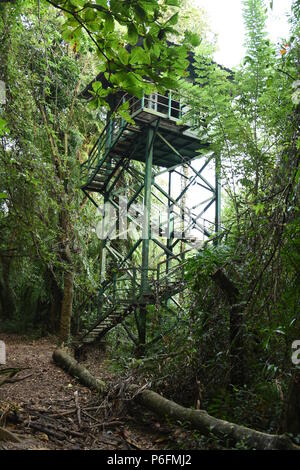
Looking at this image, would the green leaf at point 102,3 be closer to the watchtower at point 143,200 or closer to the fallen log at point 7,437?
the fallen log at point 7,437

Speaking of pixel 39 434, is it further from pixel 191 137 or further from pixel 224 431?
pixel 191 137

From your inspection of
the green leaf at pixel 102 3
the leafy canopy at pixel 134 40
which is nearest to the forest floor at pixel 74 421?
the leafy canopy at pixel 134 40

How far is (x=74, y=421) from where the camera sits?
5.66m

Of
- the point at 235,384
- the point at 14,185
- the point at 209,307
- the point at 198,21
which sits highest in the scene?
the point at 198,21

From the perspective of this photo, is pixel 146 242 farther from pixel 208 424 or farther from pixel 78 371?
pixel 208 424

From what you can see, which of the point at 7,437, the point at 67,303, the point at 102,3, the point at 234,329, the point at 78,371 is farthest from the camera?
the point at 67,303

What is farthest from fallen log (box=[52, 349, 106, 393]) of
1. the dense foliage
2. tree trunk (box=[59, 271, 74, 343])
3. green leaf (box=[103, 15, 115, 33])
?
green leaf (box=[103, 15, 115, 33])

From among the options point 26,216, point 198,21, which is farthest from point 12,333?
point 198,21

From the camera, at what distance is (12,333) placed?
14.5m

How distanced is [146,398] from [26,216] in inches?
215

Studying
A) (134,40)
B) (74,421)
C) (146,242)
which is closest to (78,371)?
(74,421)

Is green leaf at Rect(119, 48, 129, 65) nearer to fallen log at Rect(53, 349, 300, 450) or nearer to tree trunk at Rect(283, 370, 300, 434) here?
tree trunk at Rect(283, 370, 300, 434)

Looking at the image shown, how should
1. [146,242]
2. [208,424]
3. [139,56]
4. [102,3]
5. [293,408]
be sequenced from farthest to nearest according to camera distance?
[146,242]
[208,424]
[293,408]
[139,56]
[102,3]

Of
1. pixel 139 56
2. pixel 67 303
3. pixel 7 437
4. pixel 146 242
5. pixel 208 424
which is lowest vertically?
pixel 7 437
